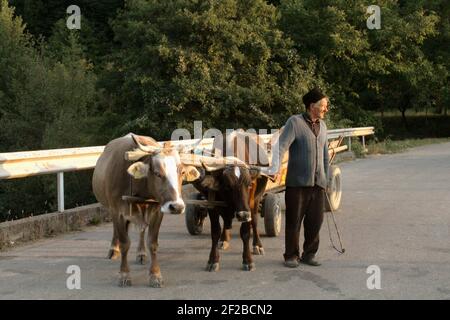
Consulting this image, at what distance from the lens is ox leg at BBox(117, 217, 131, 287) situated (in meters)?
7.04

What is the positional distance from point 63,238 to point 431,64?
112 feet

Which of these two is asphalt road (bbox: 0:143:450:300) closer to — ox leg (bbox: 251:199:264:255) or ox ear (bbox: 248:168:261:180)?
ox leg (bbox: 251:199:264:255)

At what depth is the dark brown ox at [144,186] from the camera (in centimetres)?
671

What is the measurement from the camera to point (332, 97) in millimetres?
35750

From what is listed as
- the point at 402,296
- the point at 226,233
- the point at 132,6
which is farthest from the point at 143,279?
the point at 132,6

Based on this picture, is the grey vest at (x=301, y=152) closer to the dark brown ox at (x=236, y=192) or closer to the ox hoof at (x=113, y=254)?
the dark brown ox at (x=236, y=192)

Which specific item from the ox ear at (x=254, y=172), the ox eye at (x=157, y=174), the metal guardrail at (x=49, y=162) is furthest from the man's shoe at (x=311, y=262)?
the ox eye at (x=157, y=174)

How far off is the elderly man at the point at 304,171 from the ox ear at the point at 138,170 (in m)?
1.68

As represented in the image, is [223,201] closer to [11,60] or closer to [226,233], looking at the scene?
[226,233]

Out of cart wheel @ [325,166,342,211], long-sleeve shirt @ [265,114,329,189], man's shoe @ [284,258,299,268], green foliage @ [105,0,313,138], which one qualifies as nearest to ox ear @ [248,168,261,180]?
long-sleeve shirt @ [265,114,329,189]

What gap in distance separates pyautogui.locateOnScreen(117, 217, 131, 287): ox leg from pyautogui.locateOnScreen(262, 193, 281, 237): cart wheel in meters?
2.86

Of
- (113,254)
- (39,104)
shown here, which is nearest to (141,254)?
(113,254)

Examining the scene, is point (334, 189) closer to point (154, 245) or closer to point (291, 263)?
point (291, 263)

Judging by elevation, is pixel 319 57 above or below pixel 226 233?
above
